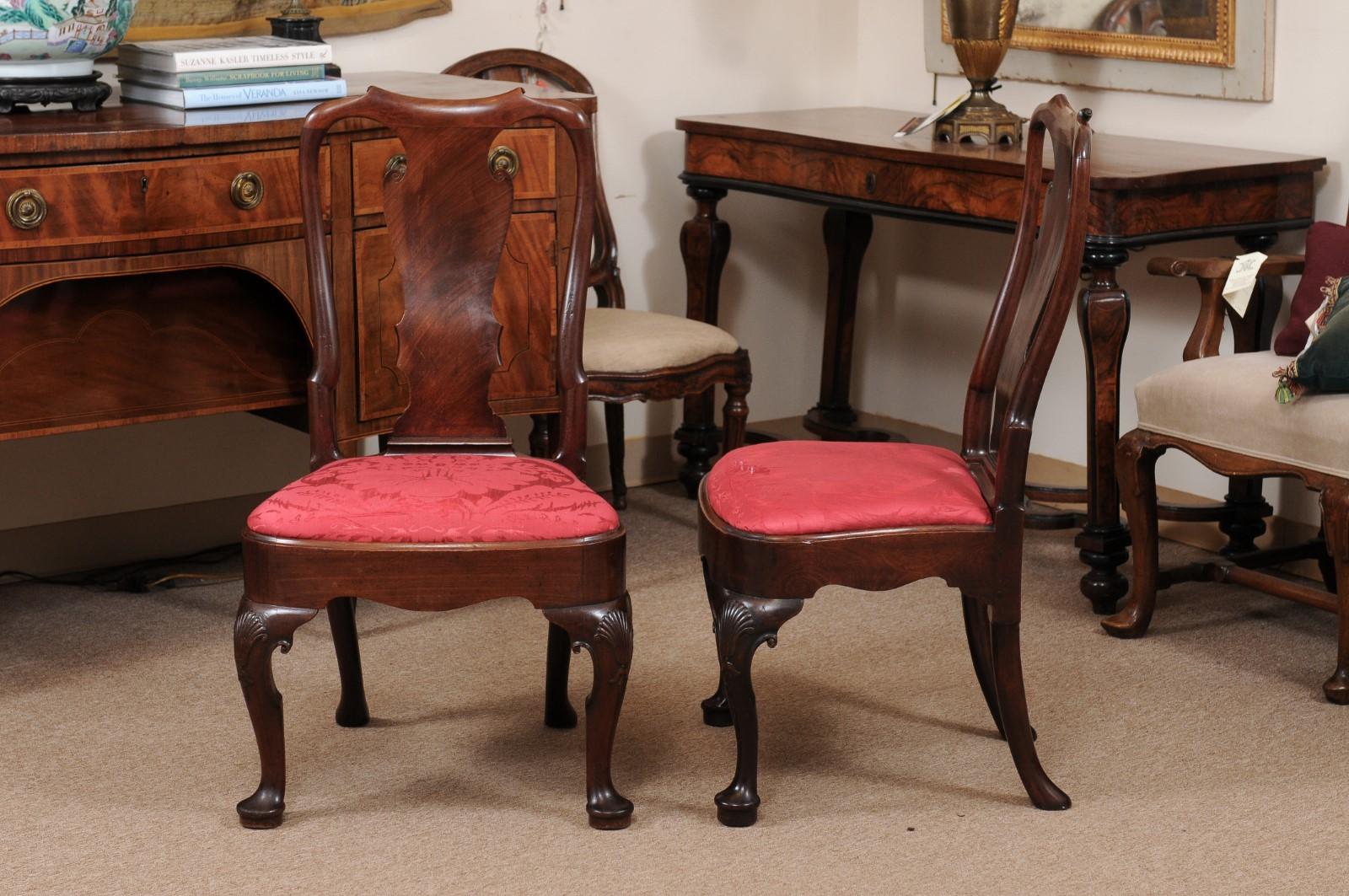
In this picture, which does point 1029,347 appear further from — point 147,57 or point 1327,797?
point 147,57

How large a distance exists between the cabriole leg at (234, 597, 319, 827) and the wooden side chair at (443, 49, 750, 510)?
1303mm

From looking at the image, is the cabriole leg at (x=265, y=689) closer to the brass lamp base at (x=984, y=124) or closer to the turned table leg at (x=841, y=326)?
the brass lamp base at (x=984, y=124)

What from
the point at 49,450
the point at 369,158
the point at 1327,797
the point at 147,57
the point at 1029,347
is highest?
the point at 147,57

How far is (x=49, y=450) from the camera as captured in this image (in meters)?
3.54

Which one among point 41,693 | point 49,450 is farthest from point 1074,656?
point 49,450

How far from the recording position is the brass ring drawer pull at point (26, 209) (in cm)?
257

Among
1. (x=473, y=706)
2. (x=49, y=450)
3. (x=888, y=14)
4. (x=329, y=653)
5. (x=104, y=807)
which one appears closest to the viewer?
(x=104, y=807)

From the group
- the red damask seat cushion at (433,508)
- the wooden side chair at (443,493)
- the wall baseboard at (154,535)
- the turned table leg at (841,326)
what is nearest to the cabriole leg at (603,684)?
the wooden side chair at (443,493)

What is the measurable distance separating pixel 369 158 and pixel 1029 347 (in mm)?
1275

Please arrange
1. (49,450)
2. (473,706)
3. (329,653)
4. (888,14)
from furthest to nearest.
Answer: (888,14), (49,450), (329,653), (473,706)

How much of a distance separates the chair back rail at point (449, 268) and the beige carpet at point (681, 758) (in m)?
0.52

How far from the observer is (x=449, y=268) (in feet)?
8.43

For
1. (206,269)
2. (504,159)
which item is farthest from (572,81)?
(206,269)

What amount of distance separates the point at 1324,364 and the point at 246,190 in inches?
73.4
